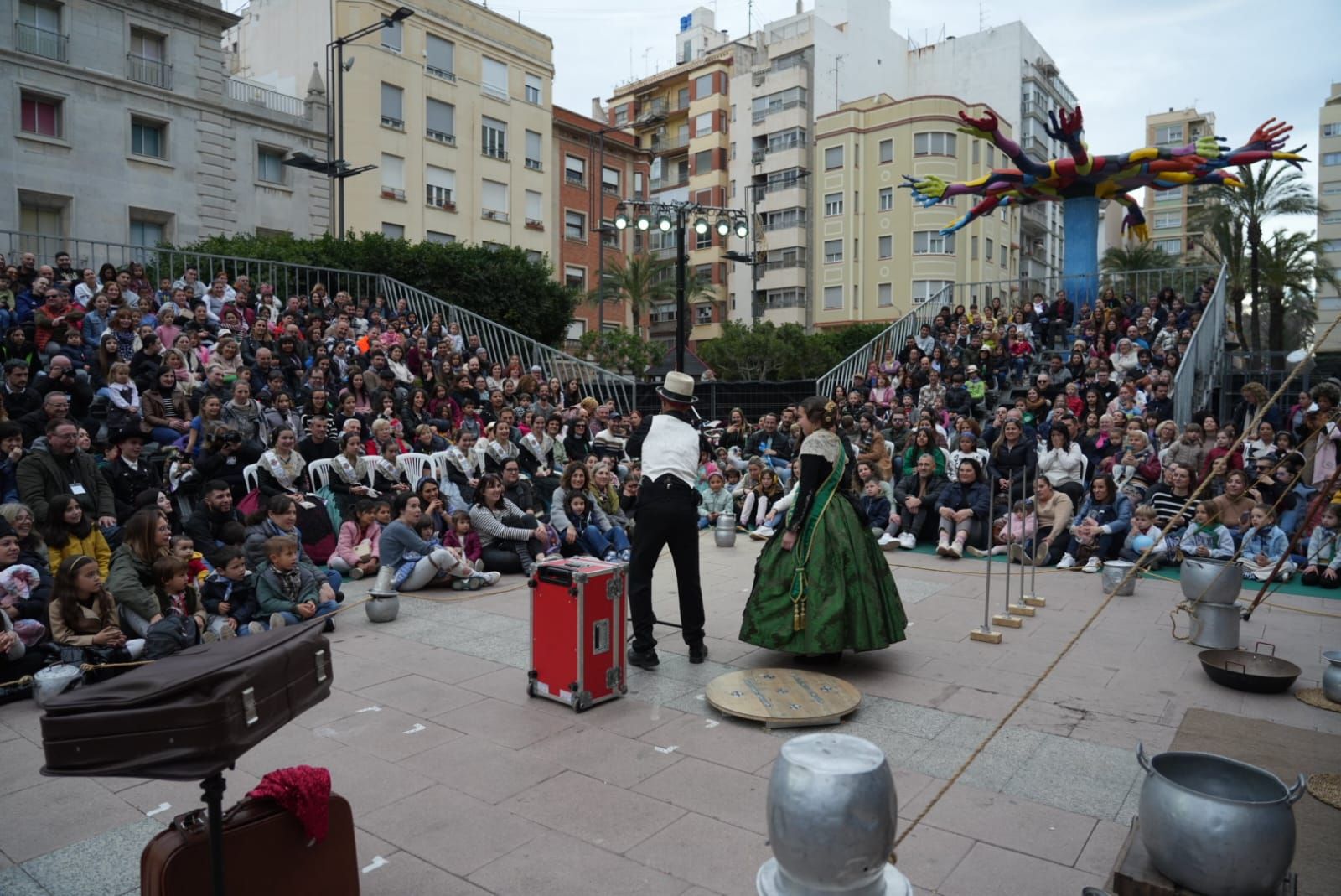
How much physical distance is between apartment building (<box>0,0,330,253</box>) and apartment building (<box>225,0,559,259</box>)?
2.69m

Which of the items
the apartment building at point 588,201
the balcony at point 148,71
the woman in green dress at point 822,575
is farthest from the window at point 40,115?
the woman in green dress at point 822,575

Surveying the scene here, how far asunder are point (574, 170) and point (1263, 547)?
111 feet

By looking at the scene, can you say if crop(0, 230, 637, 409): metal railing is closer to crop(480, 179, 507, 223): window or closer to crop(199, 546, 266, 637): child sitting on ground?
crop(199, 546, 266, 637): child sitting on ground

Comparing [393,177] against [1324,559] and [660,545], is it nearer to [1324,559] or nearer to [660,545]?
[660,545]

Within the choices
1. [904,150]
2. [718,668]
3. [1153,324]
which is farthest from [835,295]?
[718,668]

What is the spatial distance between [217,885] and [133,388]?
8.68 m

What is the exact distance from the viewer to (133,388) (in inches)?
378

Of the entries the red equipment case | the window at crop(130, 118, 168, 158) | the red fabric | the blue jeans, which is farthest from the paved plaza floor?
the window at crop(130, 118, 168, 158)

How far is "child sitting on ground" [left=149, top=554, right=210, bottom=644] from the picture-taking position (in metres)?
5.95

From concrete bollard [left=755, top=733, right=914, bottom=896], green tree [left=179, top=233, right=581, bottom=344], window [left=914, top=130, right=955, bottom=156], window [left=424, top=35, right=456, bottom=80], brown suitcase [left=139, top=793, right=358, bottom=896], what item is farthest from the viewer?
window [left=914, top=130, right=955, bottom=156]

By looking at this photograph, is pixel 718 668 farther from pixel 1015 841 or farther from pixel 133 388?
pixel 133 388

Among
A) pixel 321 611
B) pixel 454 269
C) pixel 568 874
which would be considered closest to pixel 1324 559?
pixel 568 874

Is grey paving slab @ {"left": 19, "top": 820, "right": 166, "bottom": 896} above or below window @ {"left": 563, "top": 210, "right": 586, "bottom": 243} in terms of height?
below

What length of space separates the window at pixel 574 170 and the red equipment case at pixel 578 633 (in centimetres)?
3512
